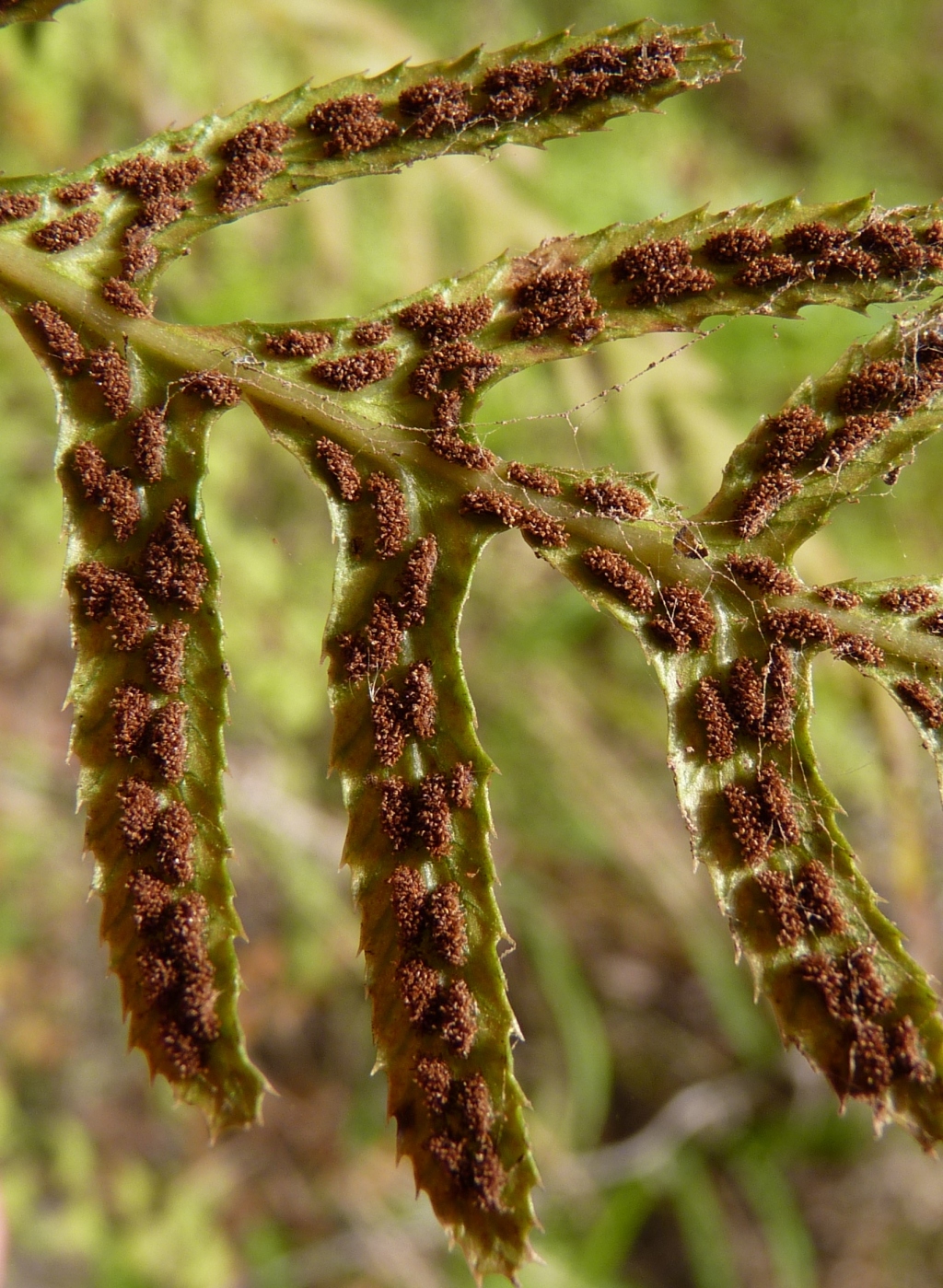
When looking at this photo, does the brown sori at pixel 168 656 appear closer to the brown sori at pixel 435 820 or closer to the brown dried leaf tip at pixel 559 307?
the brown sori at pixel 435 820

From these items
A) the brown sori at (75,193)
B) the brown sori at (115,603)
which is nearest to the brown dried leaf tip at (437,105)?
the brown sori at (75,193)

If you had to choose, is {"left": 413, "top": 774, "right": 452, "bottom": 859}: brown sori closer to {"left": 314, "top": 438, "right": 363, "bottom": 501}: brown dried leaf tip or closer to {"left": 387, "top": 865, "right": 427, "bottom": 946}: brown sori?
{"left": 387, "top": 865, "right": 427, "bottom": 946}: brown sori

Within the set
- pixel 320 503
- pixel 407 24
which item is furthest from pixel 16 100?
pixel 407 24

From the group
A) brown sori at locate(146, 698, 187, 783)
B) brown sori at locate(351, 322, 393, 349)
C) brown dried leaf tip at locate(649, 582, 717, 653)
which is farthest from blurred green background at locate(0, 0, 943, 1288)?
brown sori at locate(146, 698, 187, 783)

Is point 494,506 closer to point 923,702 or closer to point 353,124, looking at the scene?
point 353,124

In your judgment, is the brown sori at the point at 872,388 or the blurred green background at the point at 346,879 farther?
the blurred green background at the point at 346,879

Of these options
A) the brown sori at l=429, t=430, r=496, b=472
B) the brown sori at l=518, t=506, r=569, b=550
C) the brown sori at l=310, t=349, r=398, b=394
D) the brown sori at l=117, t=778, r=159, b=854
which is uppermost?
the brown sori at l=310, t=349, r=398, b=394

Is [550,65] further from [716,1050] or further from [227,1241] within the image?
[227,1241]
